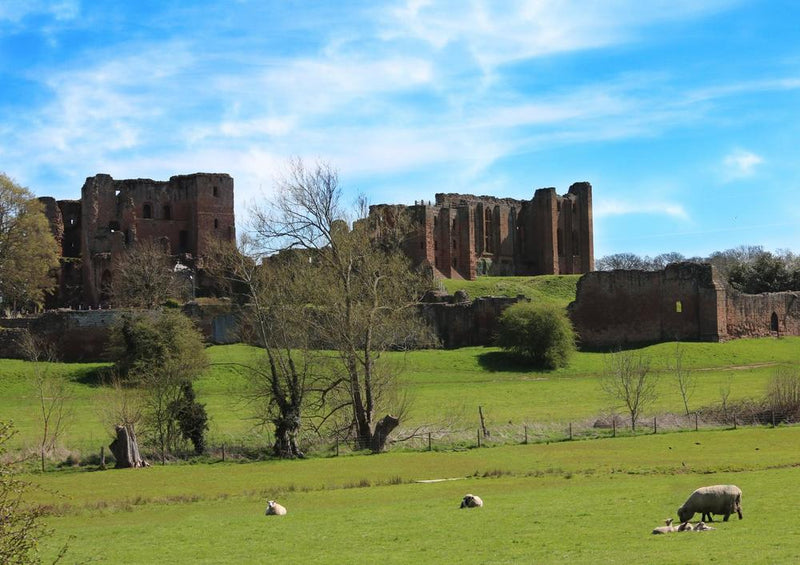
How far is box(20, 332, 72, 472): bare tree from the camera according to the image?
30.1 m

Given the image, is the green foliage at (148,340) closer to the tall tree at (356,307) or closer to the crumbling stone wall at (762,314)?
the tall tree at (356,307)

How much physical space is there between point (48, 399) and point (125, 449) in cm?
1506

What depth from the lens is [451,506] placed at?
65.7ft

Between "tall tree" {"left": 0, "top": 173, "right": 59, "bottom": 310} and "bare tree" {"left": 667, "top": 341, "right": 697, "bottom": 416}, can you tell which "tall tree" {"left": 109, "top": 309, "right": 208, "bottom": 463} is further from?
"bare tree" {"left": 667, "top": 341, "right": 697, "bottom": 416}

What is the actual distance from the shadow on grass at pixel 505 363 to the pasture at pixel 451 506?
20.3 metres

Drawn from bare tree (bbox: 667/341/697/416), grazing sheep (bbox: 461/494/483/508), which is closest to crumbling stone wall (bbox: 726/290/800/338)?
bare tree (bbox: 667/341/697/416)

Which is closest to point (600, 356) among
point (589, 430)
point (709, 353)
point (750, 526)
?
point (709, 353)

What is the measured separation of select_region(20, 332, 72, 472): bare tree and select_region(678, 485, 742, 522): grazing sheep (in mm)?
18033

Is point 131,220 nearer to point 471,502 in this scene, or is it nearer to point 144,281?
point 144,281

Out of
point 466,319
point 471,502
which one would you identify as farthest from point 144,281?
point 471,502

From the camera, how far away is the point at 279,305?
111 ft

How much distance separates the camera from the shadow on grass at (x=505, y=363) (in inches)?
2049

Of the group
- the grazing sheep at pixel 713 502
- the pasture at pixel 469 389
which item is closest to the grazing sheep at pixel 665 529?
the grazing sheep at pixel 713 502

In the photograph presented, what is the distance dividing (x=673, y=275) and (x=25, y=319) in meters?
34.7
